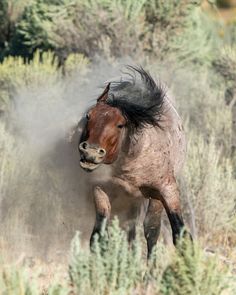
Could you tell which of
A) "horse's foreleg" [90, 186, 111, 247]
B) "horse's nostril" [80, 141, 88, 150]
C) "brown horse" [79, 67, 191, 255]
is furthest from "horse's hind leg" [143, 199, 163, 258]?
"horse's nostril" [80, 141, 88, 150]

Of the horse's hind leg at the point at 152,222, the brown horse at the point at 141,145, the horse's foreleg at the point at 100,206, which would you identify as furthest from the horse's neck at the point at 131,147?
the horse's hind leg at the point at 152,222

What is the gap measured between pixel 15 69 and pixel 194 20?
154 inches

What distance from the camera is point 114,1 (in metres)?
15.0

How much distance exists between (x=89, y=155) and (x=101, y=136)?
24 cm

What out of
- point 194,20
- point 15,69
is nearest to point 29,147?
point 15,69

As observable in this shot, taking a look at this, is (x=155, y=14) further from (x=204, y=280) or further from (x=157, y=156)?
(x=204, y=280)

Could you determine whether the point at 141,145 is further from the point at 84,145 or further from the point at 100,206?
the point at 84,145

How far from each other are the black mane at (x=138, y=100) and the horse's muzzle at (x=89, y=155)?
2.15 feet

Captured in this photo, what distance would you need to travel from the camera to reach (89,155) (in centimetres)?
658

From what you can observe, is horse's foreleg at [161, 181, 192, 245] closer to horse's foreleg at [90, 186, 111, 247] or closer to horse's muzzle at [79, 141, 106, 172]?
horse's foreleg at [90, 186, 111, 247]

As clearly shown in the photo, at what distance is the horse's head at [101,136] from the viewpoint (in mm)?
6625

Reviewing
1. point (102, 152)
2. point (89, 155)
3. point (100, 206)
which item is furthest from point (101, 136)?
point (100, 206)

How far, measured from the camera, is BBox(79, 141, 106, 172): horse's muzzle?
21.6 feet

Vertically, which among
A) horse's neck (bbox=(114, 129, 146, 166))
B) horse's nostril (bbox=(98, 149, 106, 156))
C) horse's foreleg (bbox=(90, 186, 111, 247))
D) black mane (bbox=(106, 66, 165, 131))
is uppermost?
black mane (bbox=(106, 66, 165, 131))
